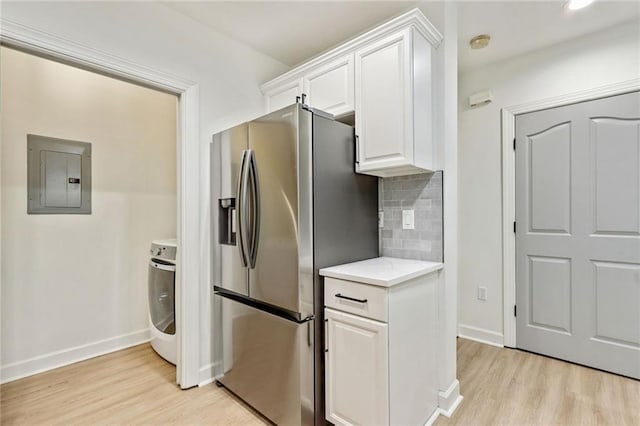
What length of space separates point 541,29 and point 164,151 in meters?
3.52

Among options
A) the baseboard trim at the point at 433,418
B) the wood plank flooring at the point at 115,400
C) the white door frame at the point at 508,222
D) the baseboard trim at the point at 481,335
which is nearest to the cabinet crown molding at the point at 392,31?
the white door frame at the point at 508,222

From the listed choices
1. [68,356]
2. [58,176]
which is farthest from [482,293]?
[58,176]

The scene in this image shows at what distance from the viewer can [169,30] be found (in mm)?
2141

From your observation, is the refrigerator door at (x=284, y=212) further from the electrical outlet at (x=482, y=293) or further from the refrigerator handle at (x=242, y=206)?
the electrical outlet at (x=482, y=293)

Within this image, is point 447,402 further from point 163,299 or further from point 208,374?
point 163,299

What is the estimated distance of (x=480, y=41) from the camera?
2.49 metres

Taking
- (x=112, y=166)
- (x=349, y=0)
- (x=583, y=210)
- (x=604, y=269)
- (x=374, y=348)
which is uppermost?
(x=349, y=0)

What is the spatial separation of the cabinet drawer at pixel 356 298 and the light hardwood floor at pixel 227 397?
0.90 meters

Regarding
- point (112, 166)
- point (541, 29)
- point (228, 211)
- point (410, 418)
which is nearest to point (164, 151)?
point (112, 166)

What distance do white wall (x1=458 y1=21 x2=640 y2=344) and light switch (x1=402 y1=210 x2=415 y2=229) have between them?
1272 mm

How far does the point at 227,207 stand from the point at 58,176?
1.64 meters

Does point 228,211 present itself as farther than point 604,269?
No

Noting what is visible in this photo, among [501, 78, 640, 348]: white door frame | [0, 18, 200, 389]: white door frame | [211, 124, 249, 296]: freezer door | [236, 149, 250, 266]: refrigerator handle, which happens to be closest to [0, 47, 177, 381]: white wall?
[0, 18, 200, 389]: white door frame

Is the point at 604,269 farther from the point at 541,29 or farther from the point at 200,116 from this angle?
the point at 200,116
